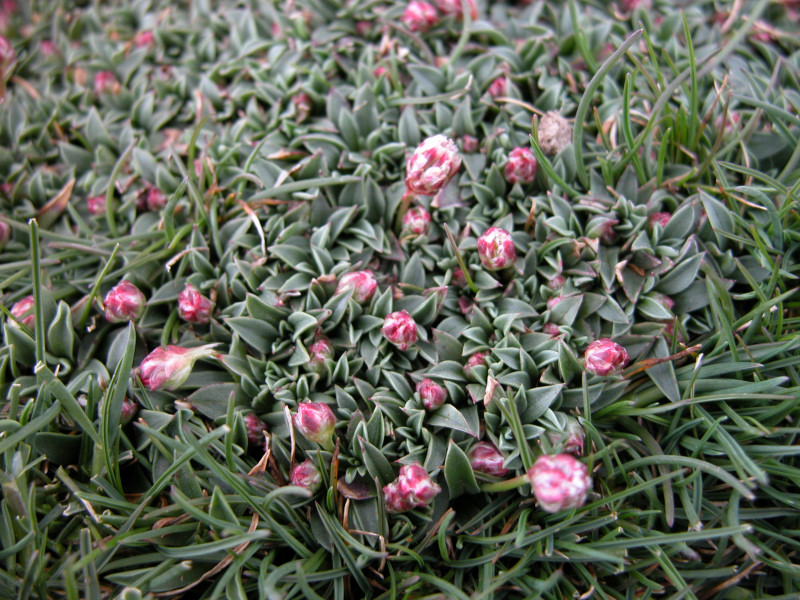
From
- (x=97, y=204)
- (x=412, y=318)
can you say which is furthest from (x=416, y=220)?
(x=97, y=204)

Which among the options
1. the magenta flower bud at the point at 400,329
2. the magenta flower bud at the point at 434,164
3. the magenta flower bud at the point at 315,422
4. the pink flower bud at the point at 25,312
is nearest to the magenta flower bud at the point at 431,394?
the magenta flower bud at the point at 400,329

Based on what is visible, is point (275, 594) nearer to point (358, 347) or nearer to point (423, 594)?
point (423, 594)

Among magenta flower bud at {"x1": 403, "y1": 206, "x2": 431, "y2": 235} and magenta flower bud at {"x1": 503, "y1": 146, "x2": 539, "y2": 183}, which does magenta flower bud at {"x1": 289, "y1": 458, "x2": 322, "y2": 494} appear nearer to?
magenta flower bud at {"x1": 403, "y1": 206, "x2": 431, "y2": 235}

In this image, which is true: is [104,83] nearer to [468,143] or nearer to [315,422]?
[468,143]

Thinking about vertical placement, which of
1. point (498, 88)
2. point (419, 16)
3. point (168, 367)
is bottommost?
point (168, 367)

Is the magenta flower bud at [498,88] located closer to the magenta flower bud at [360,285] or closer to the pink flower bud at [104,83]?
the magenta flower bud at [360,285]

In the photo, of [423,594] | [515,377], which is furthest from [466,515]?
[515,377]

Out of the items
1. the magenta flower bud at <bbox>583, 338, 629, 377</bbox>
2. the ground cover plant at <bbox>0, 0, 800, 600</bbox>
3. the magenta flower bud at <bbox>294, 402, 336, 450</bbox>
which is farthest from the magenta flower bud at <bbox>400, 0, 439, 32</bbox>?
the magenta flower bud at <bbox>294, 402, 336, 450</bbox>
